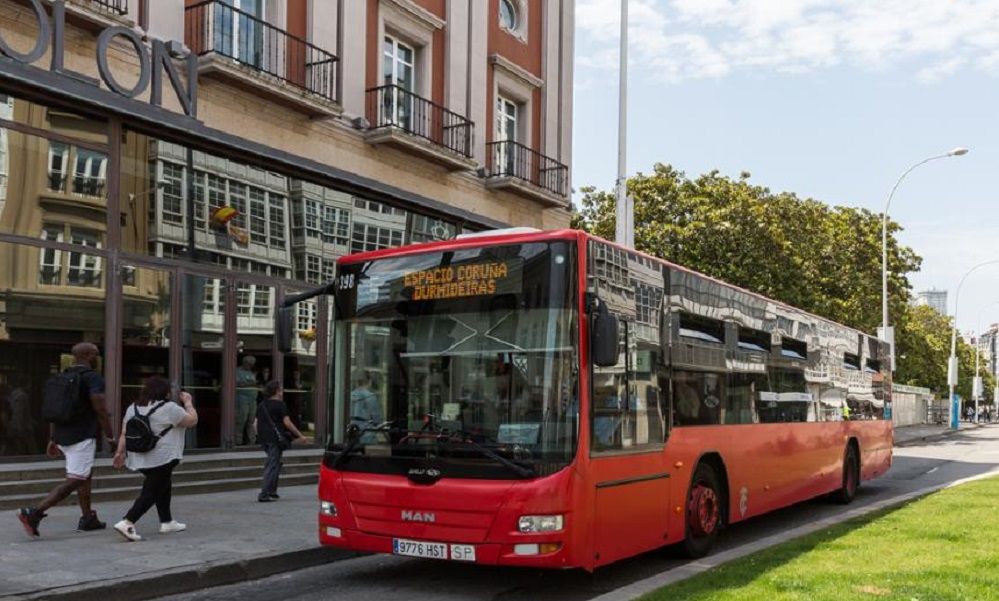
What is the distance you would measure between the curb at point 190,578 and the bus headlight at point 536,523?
105 inches

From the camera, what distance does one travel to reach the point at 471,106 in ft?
72.0

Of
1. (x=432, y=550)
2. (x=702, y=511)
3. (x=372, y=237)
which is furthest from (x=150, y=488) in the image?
(x=372, y=237)

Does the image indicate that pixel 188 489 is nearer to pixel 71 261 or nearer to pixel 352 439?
pixel 71 261

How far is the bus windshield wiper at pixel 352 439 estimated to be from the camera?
7.85 meters

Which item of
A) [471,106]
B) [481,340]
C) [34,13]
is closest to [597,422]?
[481,340]

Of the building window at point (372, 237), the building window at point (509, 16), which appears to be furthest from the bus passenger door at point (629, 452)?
the building window at point (509, 16)

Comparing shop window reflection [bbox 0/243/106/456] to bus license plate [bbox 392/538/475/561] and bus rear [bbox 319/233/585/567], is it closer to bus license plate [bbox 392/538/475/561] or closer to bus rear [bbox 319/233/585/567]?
bus rear [bbox 319/233/585/567]

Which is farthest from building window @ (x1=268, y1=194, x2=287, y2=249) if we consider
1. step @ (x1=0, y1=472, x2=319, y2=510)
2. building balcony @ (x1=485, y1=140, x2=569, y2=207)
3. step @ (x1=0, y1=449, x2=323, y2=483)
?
building balcony @ (x1=485, y1=140, x2=569, y2=207)

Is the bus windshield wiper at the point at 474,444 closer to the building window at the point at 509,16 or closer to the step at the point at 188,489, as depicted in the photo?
the step at the point at 188,489

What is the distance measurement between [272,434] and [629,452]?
595 centimetres

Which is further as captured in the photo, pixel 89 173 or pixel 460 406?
pixel 89 173

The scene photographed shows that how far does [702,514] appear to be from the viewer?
9.48 meters

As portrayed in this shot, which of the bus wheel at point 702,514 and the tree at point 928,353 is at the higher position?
the tree at point 928,353

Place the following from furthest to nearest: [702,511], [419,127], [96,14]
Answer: [419,127] → [96,14] → [702,511]
